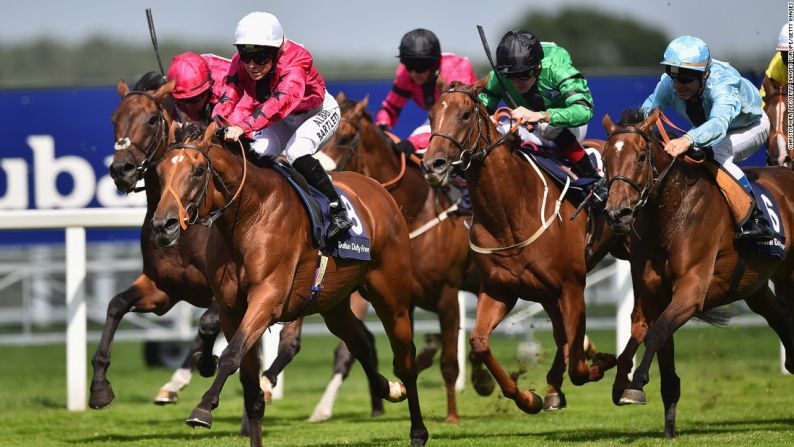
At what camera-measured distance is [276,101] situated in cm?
671

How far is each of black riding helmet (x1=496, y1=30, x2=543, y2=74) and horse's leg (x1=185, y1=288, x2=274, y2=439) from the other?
1.96 m

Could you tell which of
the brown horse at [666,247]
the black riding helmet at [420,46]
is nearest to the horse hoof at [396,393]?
the brown horse at [666,247]

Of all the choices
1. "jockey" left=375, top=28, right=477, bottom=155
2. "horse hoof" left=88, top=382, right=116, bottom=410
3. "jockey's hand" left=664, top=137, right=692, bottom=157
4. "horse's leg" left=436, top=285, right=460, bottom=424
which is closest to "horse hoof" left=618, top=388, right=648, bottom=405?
"jockey's hand" left=664, top=137, right=692, bottom=157

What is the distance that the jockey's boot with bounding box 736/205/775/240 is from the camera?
23.6ft

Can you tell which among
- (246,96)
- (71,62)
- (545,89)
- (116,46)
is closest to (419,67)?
(545,89)

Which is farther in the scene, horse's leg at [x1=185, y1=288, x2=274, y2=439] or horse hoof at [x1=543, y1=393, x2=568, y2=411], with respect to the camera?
horse hoof at [x1=543, y1=393, x2=568, y2=411]

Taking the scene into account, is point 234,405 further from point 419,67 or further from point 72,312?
point 419,67

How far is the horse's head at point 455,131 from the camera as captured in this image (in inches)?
274

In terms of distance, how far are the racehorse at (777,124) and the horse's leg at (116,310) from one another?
3967mm

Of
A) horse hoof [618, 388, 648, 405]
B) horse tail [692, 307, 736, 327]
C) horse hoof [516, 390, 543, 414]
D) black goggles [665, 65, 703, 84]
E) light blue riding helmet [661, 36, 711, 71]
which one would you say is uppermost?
light blue riding helmet [661, 36, 711, 71]

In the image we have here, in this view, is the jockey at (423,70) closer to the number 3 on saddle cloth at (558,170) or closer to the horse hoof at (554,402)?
the number 3 on saddle cloth at (558,170)

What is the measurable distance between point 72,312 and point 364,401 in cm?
241

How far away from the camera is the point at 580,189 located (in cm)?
773

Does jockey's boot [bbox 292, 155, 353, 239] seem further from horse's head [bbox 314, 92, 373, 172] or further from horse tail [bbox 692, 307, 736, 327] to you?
horse tail [bbox 692, 307, 736, 327]
